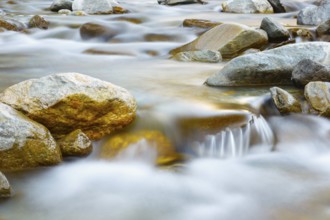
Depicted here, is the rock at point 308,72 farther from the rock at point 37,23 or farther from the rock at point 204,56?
the rock at point 37,23

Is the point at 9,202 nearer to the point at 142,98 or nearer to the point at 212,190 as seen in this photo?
the point at 212,190

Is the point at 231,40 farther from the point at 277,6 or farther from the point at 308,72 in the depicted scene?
the point at 277,6

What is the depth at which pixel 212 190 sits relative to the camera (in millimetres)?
3299

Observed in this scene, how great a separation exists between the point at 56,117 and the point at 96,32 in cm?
628

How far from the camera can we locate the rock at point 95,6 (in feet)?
43.4

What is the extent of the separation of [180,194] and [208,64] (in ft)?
13.0

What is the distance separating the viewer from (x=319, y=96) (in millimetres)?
4422

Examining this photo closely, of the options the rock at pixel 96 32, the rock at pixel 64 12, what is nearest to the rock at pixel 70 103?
the rock at pixel 96 32

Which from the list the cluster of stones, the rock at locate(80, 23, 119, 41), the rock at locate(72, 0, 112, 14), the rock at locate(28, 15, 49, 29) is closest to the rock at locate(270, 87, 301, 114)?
the cluster of stones

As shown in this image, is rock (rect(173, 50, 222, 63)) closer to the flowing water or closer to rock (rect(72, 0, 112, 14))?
the flowing water

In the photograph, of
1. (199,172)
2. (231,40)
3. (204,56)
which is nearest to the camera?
(199,172)

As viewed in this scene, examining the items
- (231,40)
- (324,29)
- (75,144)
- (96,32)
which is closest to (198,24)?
(96,32)

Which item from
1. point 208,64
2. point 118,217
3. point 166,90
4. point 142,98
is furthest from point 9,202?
point 208,64

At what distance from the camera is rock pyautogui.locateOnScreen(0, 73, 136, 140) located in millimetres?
3559
